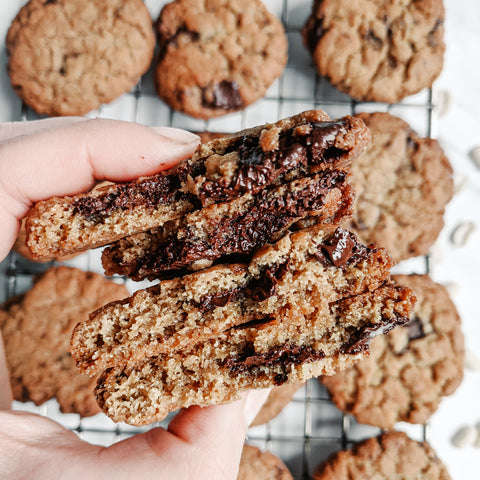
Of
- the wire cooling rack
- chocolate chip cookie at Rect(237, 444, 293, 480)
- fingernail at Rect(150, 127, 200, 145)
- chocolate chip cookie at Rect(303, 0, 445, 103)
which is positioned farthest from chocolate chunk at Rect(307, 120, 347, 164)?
chocolate chip cookie at Rect(237, 444, 293, 480)

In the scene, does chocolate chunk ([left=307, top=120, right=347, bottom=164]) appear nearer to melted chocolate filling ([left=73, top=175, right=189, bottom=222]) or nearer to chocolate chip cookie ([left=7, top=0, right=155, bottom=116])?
melted chocolate filling ([left=73, top=175, right=189, bottom=222])

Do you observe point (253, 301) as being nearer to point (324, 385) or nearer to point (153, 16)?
point (324, 385)

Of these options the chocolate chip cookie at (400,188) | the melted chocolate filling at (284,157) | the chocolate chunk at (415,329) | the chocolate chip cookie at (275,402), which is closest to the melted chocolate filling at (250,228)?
the melted chocolate filling at (284,157)

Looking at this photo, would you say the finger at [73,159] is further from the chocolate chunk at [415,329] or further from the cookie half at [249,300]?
the chocolate chunk at [415,329]

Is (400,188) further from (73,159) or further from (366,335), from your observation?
(73,159)

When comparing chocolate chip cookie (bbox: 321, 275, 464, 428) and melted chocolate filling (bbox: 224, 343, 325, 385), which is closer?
melted chocolate filling (bbox: 224, 343, 325, 385)

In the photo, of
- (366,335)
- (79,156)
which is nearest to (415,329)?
(366,335)

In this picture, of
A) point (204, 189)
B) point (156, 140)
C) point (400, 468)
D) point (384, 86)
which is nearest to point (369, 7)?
point (384, 86)
